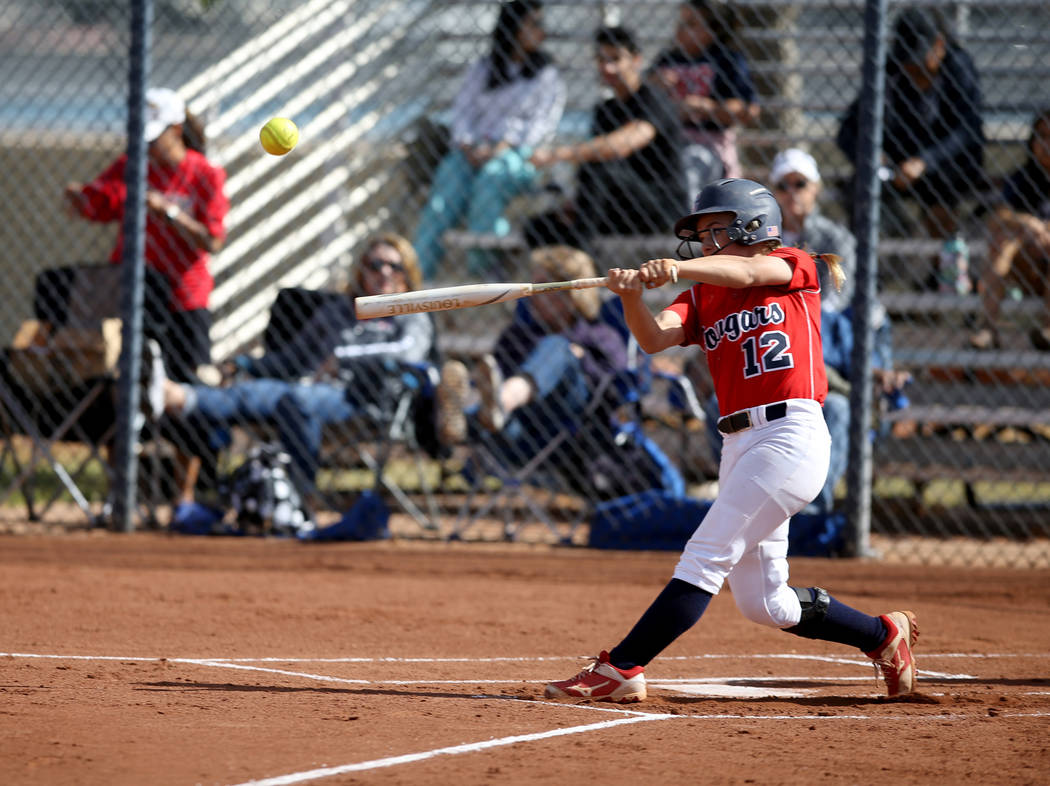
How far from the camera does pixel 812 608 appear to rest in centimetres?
446

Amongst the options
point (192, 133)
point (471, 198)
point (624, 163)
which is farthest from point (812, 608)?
point (471, 198)

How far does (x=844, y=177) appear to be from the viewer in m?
11.0

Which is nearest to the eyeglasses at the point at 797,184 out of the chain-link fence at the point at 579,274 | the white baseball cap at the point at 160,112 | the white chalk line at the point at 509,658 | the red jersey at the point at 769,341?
the chain-link fence at the point at 579,274

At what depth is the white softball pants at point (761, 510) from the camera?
14.1 ft

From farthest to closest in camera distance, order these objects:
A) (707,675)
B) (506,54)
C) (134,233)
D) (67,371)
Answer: (506,54), (67,371), (134,233), (707,675)

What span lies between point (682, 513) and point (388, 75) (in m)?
6.07

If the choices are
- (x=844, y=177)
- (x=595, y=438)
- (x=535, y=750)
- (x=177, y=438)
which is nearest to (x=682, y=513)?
(x=595, y=438)

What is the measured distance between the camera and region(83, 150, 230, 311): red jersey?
29.8 ft

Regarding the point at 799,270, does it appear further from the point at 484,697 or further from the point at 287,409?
the point at 287,409

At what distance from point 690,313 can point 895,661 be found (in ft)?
4.23

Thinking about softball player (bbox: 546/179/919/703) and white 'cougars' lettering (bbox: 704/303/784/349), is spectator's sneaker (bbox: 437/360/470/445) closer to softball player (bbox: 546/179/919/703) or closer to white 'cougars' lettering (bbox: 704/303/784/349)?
softball player (bbox: 546/179/919/703)

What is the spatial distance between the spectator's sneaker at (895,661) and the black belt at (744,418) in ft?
2.47

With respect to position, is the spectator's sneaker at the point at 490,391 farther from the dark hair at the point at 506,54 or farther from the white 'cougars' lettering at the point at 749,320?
the white 'cougars' lettering at the point at 749,320

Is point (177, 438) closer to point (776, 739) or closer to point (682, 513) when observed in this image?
point (682, 513)
